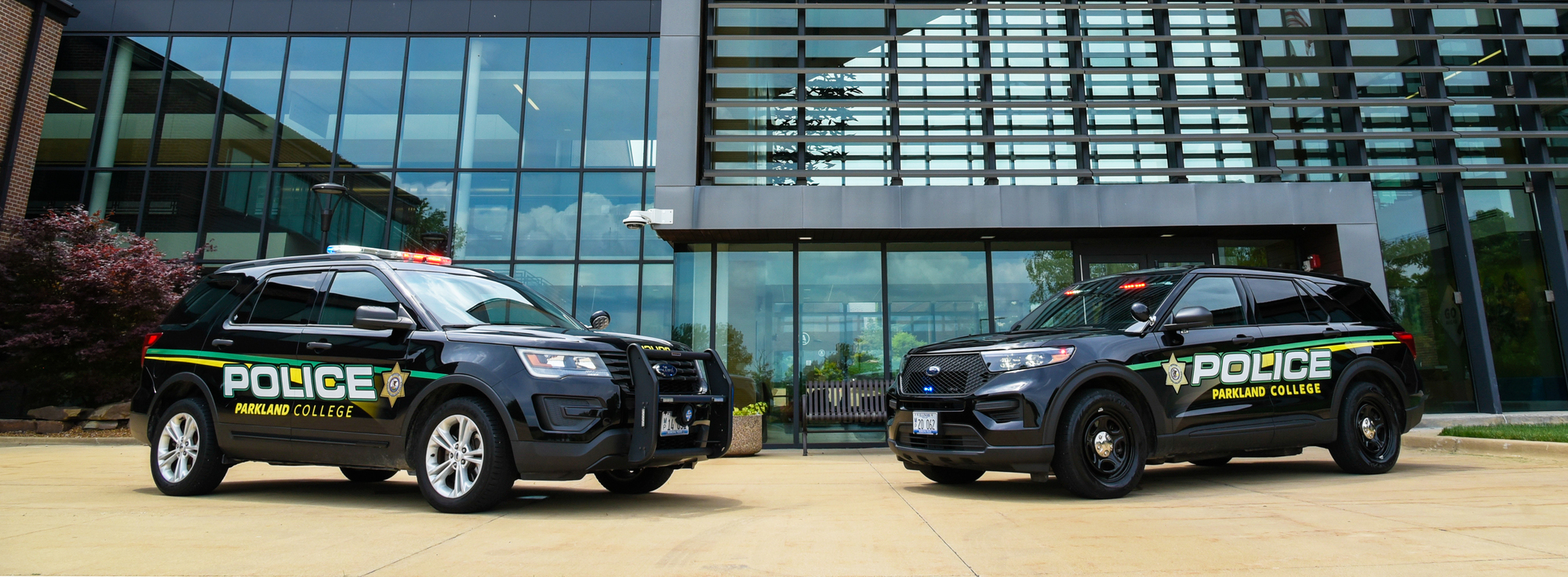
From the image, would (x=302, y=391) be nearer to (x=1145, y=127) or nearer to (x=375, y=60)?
(x=1145, y=127)

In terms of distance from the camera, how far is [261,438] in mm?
5285

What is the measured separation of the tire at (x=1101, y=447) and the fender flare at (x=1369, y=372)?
2.11m

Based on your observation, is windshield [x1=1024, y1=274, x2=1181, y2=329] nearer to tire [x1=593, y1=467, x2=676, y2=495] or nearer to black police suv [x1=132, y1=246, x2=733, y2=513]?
black police suv [x1=132, y1=246, x2=733, y2=513]

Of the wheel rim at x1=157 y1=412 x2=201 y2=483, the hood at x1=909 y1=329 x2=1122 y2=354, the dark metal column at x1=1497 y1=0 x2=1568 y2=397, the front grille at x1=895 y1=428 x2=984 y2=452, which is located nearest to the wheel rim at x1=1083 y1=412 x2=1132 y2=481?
the hood at x1=909 y1=329 x2=1122 y2=354

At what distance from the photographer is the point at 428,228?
1536 cm

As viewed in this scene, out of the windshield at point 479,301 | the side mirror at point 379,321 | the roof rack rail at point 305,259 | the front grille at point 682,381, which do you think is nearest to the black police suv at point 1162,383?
the front grille at point 682,381

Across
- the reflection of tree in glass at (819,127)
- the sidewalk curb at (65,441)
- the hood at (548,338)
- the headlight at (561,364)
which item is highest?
the reflection of tree in glass at (819,127)

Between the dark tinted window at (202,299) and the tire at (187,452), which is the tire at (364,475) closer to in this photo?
the tire at (187,452)

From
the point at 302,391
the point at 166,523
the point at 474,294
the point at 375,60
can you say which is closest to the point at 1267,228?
the point at 474,294

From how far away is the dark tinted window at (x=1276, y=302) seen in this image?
21.0 feet

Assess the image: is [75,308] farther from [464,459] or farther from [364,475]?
[464,459]

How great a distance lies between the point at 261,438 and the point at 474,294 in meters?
1.64

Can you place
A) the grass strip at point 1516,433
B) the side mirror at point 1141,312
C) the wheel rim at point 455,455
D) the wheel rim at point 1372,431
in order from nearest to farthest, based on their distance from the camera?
the wheel rim at point 455,455
the side mirror at point 1141,312
the wheel rim at point 1372,431
the grass strip at point 1516,433

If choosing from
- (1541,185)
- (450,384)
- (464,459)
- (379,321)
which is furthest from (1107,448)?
(1541,185)
